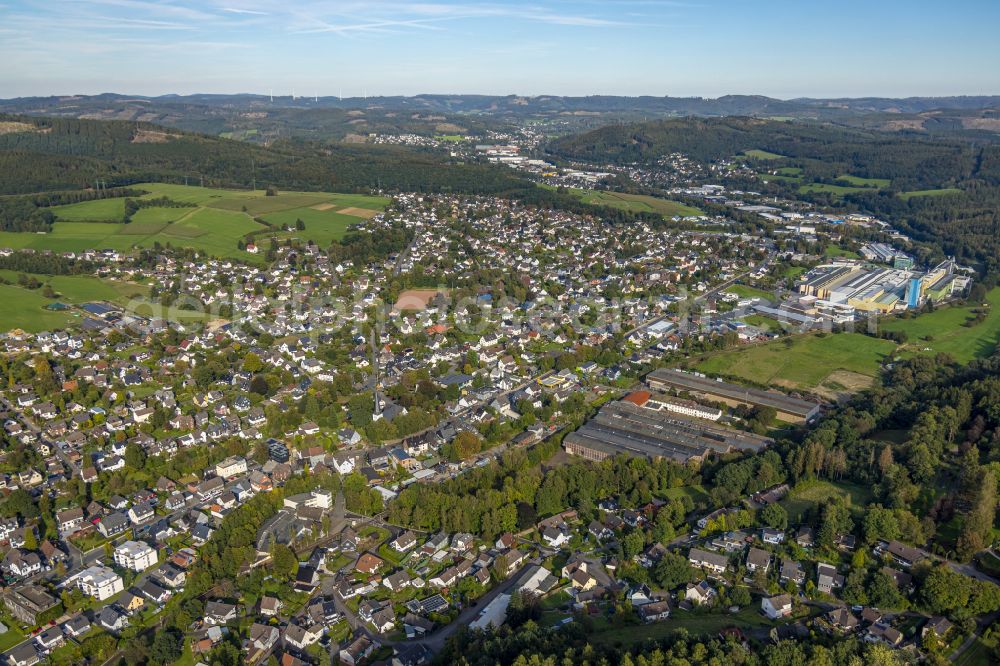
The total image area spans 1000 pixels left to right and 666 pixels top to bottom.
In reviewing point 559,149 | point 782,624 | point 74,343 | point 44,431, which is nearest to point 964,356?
point 782,624

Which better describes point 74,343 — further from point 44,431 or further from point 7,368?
point 44,431

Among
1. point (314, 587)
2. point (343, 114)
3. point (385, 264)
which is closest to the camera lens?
point (314, 587)

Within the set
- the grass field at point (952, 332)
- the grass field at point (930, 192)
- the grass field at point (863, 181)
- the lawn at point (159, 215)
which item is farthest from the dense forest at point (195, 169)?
the grass field at point (863, 181)

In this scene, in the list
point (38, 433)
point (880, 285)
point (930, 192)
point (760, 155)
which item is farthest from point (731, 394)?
point (760, 155)

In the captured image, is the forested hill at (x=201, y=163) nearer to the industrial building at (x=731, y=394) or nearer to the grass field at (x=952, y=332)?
the grass field at (x=952, y=332)

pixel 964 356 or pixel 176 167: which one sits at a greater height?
pixel 176 167

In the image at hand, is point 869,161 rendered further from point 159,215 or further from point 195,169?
point 159,215
